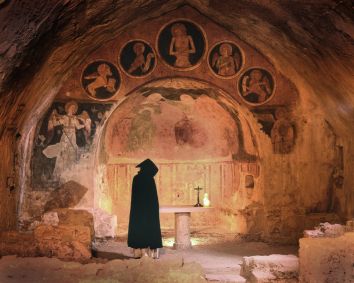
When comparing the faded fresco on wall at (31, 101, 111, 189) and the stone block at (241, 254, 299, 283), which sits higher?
the faded fresco on wall at (31, 101, 111, 189)

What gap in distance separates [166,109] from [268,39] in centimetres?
430

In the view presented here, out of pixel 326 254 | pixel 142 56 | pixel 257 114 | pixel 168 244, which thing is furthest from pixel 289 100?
pixel 326 254

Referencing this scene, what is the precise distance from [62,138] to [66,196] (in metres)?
1.30

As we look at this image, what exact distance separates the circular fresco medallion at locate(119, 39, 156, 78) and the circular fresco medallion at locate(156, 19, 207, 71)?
257mm

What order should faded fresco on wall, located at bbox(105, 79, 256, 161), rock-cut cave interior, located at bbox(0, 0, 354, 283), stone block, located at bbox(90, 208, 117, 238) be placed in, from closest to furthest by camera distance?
rock-cut cave interior, located at bbox(0, 0, 354, 283), stone block, located at bbox(90, 208, 117, 238), faded fresco on wall, located at bbox(105, 79, 256, 161)

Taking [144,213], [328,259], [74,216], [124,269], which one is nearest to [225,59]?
[144,213]

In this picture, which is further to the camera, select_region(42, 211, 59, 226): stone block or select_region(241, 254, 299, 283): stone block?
select_region(42, 211, 59, 226): stone block

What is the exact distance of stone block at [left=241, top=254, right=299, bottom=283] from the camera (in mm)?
8375

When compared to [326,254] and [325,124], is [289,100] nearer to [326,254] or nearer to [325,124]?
[325,124]

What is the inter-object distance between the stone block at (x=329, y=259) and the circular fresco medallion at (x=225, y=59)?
5.48 m

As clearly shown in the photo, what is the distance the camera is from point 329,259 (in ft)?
24.3

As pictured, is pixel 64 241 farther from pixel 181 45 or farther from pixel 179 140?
pixel 179 140

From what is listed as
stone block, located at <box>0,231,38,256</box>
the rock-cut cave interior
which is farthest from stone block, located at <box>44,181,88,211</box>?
stone block, located at <box>0,231,38,256</box>

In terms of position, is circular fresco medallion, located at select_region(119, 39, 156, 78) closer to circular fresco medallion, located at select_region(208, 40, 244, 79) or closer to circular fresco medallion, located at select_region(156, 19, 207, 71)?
circular fresco medallion, located at select_region(156, 19, 207, 71)
